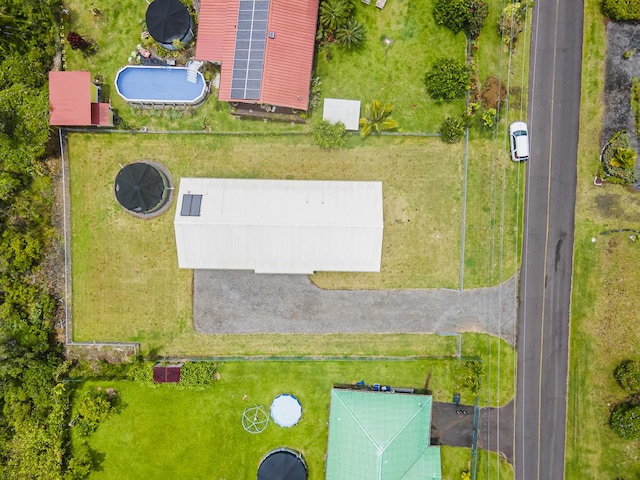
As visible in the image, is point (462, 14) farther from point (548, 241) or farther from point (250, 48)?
point (548, 241)

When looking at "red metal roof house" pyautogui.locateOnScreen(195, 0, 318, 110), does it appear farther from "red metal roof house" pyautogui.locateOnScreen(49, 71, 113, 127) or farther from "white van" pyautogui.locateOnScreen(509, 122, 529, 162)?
"white van" pyautogui.locateOnScreen(509, 122, 529, 162)

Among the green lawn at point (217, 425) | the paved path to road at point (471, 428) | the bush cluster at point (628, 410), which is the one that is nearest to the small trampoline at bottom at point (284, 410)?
the green lawn at point (217, 425)

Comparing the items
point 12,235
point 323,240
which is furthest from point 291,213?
point 12,235

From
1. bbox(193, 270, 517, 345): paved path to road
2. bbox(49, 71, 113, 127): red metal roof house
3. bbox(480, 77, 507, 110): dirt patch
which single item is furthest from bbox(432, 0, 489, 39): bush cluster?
bbox(49, 71, 113, 127): red metal roof house

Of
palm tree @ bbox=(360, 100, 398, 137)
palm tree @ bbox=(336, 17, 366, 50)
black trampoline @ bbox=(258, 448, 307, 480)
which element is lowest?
black trampoline @ bbox=(258, 448, 307, 480)

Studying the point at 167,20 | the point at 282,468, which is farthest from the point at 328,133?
the point at 282,468
